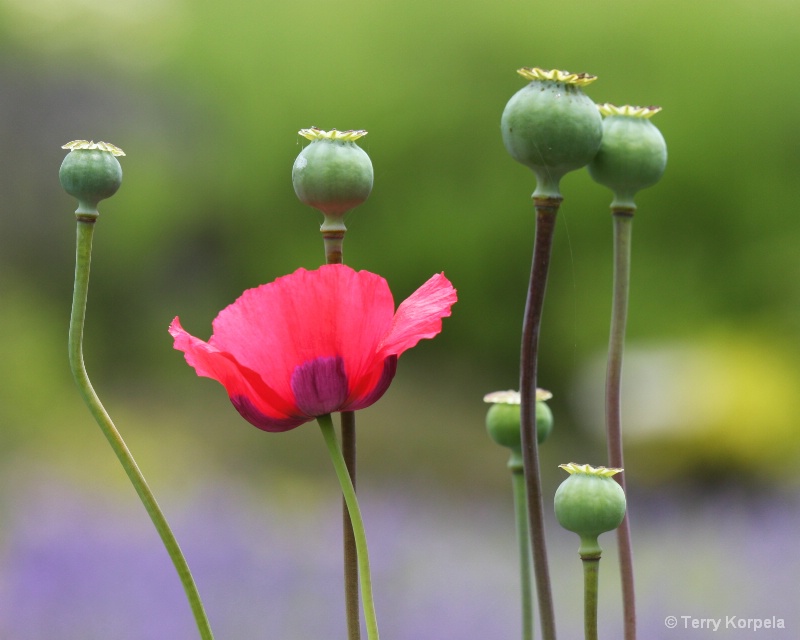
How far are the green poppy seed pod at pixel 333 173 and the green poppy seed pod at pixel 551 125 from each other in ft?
0.12

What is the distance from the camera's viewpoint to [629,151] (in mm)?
264

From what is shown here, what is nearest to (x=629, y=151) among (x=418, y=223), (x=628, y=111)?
(x=628, y=111)

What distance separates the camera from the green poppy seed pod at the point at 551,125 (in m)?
0.23

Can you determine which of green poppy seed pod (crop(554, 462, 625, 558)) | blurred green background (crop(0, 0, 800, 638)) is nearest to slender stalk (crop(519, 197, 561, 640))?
green poppy seed pod (crop(554, 462, 625, 558))

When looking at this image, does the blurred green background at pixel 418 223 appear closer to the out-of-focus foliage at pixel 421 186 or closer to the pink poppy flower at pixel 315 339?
the out-of-focus foliage at pixel 421 186

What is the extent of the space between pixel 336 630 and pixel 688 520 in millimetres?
802

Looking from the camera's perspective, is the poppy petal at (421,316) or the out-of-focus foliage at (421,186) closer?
the poppy petal at (421,316)

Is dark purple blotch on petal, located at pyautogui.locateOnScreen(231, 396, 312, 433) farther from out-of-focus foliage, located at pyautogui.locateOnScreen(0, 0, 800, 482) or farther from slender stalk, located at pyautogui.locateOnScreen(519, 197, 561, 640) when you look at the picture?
out-of-focus foliage, located at pyautogui.locateOnScreen(0, 0, 800, 482)

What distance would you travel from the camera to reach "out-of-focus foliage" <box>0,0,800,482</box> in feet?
7.30

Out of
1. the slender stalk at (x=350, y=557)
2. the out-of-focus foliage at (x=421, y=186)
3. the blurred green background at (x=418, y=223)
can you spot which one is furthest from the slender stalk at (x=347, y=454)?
the out-of-focus foliage at (x=421, y=186)

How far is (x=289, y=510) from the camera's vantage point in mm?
1891

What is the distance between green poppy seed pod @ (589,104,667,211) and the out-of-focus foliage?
75.0 inches

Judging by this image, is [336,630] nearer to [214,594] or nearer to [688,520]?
[214,594]

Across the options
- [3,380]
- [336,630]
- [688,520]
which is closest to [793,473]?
[688,520]
